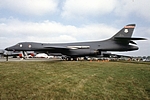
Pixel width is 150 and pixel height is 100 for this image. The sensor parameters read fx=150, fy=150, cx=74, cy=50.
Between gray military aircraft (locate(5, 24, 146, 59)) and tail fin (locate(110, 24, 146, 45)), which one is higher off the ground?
tail fin (locate(110, 24, 146, 45))

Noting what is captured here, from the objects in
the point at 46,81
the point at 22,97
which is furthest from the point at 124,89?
the point at 22,97

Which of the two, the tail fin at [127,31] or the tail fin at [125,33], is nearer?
the tail fin at [125,33]

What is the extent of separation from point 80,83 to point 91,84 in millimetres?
599

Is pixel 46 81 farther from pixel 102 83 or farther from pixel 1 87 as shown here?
pixel 102 83

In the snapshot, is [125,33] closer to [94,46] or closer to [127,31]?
[127,31]

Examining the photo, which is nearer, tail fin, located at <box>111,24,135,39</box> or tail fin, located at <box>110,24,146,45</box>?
tail fin, located at <box>110,24,146,45</box>

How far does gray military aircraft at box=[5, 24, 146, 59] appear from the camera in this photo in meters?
23.4

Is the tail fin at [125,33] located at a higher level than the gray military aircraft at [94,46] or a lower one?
higher

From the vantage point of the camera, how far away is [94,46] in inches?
1012

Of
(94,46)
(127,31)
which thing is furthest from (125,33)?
(94,46)

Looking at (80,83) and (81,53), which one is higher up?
(81,53)

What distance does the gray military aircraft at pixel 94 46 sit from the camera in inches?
922

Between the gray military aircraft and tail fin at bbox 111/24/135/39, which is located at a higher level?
tail fin at bbox 111/24/135/39

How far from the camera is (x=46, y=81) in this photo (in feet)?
27.0
